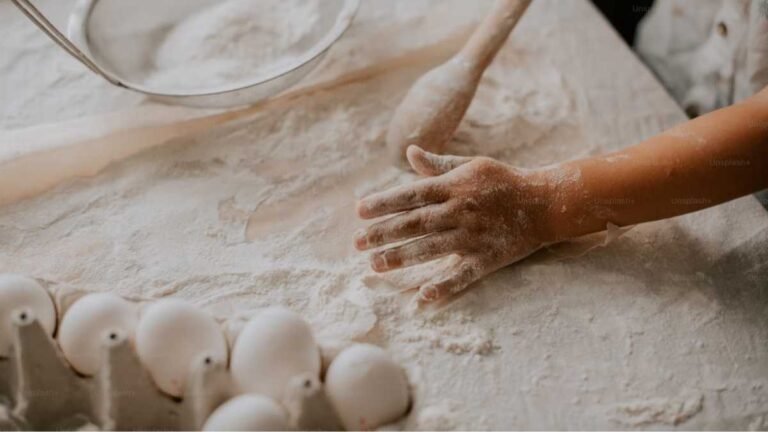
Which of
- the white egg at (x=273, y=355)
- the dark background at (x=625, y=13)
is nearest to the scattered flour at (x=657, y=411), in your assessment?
the white egg at (x=273, y=355)

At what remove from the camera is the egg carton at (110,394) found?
0.69m

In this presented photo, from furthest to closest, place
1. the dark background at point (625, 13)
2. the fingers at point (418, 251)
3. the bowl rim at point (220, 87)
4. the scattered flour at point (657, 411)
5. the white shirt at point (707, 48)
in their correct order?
the dark background at point (625, 13) → the white shirt at point (707, 48) → the bowl rim at point (220, 87) → the fingers at point (418, 251) → the scattered flour at point (657, 411)

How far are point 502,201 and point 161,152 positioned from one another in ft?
1.62

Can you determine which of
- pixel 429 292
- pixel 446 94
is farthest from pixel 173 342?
Answer: pixel 446 94

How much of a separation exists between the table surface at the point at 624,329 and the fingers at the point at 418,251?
6cm

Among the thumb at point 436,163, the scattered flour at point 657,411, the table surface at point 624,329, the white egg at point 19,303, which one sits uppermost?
the thumb at point 436,163

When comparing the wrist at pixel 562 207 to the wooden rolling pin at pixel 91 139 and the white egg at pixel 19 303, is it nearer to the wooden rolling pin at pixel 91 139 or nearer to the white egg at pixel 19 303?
the wooden rolling pin at pixel 91 139

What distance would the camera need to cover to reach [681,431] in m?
0.75

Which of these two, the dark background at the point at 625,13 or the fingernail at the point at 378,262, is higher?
the dark background at the point at 625,13

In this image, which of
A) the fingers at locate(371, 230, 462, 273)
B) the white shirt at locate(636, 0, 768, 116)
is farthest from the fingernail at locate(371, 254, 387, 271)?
the white shirt at locate(636, 0, 768, 116)

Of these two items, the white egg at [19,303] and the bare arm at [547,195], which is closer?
the white egg at [19,303]

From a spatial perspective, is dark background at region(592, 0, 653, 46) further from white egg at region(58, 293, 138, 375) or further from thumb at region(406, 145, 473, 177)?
white egg at region(58, 293, 138, 375)

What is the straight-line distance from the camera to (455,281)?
85cm

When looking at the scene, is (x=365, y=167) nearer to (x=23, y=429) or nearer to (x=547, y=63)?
(x=547, y=63)
